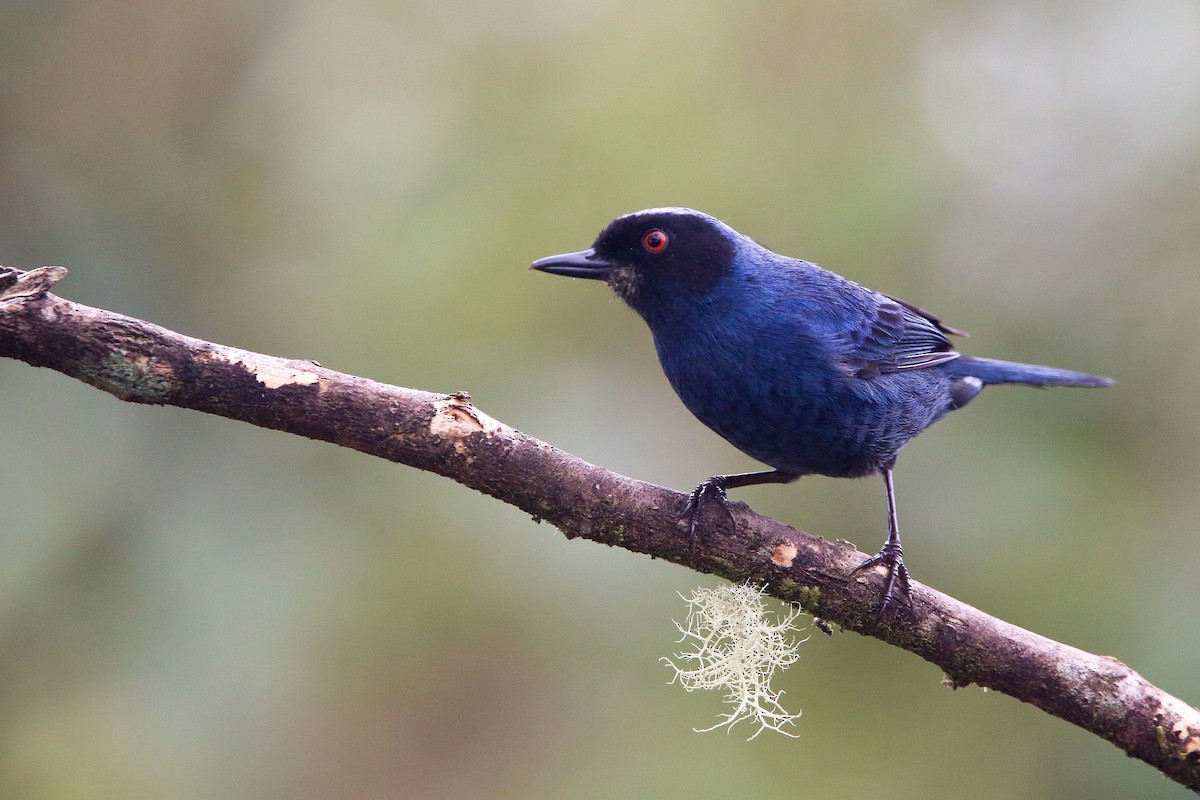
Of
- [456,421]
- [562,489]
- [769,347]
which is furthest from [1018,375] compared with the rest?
[456,421]

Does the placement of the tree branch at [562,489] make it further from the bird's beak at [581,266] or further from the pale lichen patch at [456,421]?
the bird's beak at [581,266]

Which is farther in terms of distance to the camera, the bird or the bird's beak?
the bird's beak

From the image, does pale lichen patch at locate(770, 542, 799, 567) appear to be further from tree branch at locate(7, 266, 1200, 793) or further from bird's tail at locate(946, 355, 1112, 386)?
bird's tail at locate(946, 355, 1112, 386)

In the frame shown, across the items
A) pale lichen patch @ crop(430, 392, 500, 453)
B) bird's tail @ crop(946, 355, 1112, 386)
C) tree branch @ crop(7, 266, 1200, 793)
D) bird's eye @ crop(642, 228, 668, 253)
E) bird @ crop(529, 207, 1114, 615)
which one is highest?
bird's tail @ crop(946, 355, 1112, 386)

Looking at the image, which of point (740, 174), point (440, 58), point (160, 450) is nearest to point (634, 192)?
point (740, 174)

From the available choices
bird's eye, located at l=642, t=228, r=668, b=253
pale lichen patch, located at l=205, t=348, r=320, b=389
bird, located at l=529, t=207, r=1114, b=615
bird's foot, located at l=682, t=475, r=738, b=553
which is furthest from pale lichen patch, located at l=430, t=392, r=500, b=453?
bird's eye, located at l=642, t=228, r=668, b=253

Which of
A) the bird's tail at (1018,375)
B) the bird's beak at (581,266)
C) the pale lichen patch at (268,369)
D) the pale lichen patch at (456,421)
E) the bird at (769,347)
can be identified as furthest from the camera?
the bird's tail at (1018,375)

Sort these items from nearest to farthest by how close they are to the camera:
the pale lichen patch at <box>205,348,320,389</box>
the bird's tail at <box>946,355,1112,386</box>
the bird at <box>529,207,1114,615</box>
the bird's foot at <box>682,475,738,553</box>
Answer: the pale lichen patch at <box>205,348,320,389</box>
the bird's foot at <box>682,475,738,553</box>
the bird at <box>529,207,1114,615</box>
the bird's tail at <box>946,355,1112,386</box>

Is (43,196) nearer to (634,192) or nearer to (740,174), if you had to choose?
(634,192)

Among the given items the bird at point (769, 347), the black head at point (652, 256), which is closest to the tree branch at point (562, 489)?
the bird at point (769, 347)
